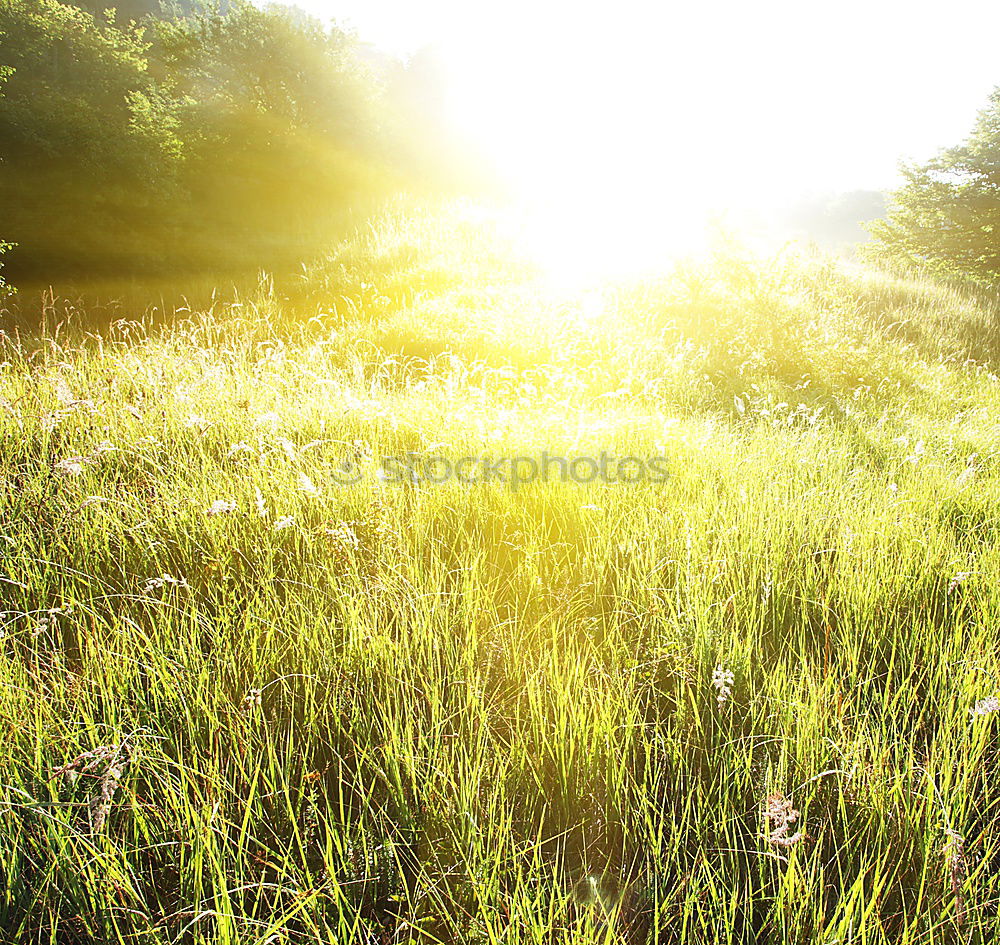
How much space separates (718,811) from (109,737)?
4.30 ft

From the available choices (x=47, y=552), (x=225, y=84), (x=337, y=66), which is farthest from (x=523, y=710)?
(x=337, y=66)

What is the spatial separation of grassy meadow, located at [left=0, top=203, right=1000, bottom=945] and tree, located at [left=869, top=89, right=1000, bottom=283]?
1602 cm

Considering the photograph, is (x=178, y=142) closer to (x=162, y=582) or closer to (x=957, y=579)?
(x=162, y=582)

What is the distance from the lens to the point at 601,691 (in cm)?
131

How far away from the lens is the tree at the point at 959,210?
1420 centimetres

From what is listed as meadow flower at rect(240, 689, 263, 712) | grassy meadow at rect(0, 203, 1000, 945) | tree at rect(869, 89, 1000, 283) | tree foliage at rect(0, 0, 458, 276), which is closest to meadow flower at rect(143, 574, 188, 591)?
grassy meadow at rect(0, 203, 1000, 945)

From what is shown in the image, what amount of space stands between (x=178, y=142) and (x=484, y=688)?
14774 mm

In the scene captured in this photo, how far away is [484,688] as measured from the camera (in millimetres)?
1348

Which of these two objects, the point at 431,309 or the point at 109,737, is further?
the point at 431,309

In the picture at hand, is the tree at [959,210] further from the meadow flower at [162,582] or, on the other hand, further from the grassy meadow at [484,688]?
the meadow flower at [162,582]

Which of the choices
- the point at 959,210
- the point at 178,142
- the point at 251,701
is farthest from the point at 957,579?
the point at 959,210

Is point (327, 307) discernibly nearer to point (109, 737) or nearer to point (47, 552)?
point (47, 552)

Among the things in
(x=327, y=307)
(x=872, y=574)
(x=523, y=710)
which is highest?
(x=327, y=307)

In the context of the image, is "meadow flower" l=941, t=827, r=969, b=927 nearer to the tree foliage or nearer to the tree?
the tree foliage
